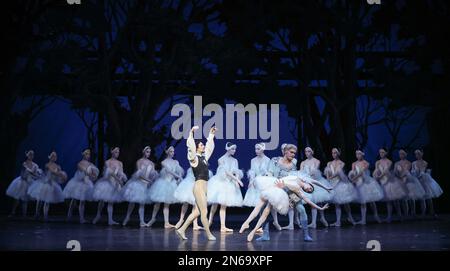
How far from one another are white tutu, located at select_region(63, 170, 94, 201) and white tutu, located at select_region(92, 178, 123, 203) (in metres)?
0.26

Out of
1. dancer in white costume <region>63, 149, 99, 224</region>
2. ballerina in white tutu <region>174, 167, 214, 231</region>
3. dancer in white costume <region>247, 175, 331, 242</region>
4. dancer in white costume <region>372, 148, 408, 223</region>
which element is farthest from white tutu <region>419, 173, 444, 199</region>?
dancer in white costume <region>63, 149, 99, 224</region>

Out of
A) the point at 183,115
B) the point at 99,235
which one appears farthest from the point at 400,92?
the point at 99,235

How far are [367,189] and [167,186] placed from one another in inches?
148

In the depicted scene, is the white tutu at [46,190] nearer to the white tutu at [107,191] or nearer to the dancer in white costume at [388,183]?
the white tutu at [107,191]

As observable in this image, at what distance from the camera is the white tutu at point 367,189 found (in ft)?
43.2

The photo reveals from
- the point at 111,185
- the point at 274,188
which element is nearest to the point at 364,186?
the point at 274,188

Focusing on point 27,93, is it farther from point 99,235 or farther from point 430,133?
point 430,133

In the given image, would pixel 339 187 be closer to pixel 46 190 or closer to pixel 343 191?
pixel 343 191

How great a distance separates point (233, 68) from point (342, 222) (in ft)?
14.4

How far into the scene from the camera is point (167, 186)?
12969mm

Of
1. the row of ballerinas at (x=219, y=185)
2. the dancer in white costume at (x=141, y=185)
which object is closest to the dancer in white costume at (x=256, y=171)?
the row of ballerinas at (x=219, y=185)

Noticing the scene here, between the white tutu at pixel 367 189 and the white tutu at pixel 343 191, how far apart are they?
123 millimetres
